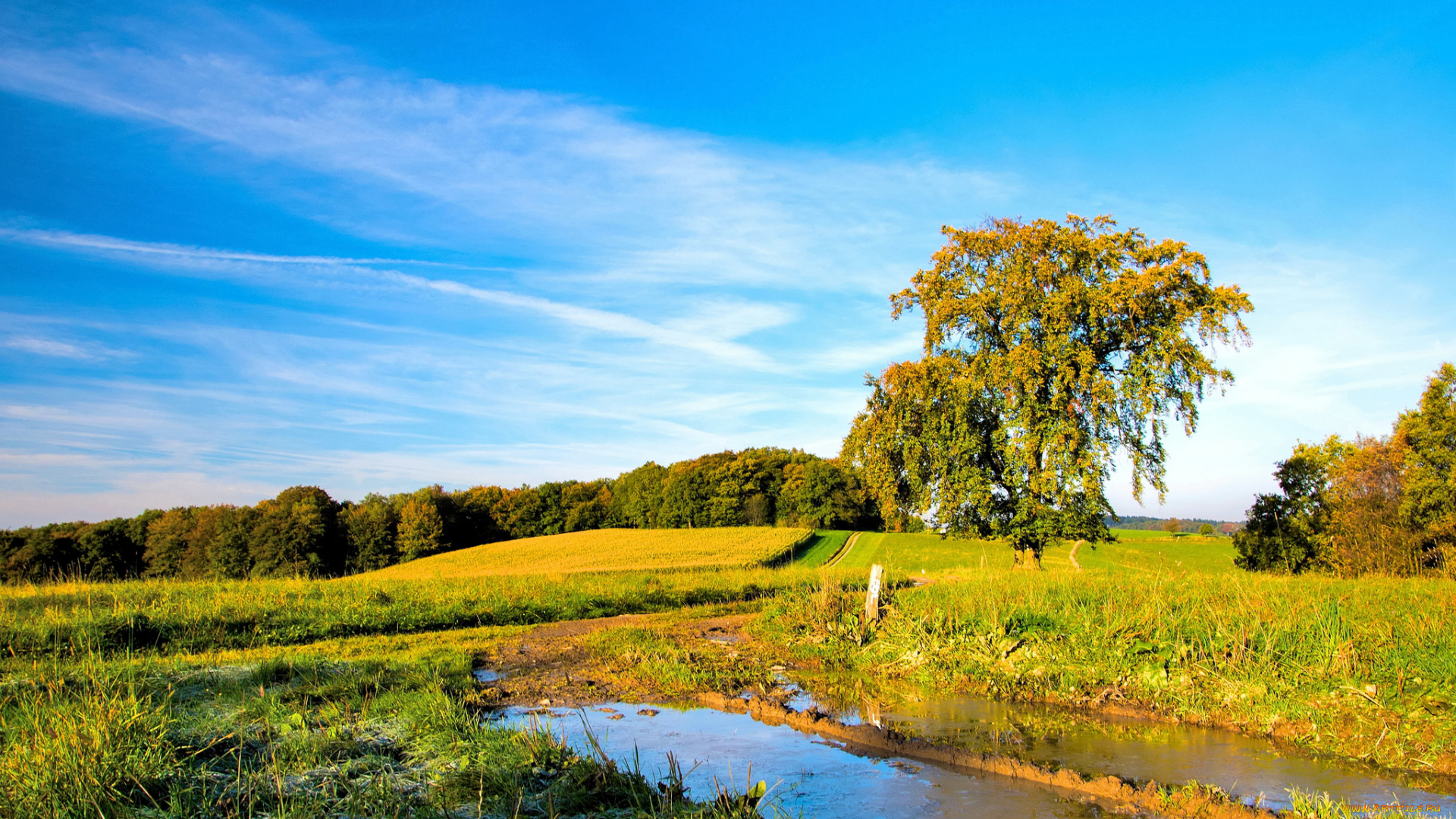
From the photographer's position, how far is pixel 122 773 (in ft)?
16.0

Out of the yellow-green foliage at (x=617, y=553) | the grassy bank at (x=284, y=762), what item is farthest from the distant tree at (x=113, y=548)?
the grassy bank at (x=284, y=762)

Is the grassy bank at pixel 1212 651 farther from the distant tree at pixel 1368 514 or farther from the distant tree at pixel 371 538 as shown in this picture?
the distant tree at pixel 371 538

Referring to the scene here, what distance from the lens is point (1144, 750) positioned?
7195 millimetres

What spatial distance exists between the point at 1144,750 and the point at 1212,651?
2.27 metres

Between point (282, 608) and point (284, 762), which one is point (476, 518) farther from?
point (284, 762)

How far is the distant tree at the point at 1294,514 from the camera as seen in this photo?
30141 mm

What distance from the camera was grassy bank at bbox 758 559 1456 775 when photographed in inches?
287

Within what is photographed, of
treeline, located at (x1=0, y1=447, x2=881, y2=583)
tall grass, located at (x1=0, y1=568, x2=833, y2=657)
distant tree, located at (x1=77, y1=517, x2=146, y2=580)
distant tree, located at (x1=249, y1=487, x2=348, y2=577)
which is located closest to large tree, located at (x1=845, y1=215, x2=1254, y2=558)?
tall grass, located at (x1=0, y1=568, x2=833, y2=657)

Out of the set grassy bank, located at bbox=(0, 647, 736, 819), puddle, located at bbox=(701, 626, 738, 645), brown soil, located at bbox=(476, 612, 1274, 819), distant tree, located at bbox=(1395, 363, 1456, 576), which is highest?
distant tree, located at bbox=(1395, 363, 1456, 576)

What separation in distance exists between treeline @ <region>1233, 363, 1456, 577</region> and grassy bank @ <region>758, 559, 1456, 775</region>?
693 inches

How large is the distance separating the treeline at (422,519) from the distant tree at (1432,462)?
31.9 meters

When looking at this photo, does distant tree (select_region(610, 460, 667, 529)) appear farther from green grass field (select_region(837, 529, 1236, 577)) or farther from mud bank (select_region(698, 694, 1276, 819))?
mud bank (select_region(698, 694, 1276, 819))

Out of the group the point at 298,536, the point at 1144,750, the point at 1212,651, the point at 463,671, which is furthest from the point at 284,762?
the point at 298,536

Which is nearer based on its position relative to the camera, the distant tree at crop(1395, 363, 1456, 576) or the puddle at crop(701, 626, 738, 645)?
the puddle at crop(701, 626, 738, 645)
